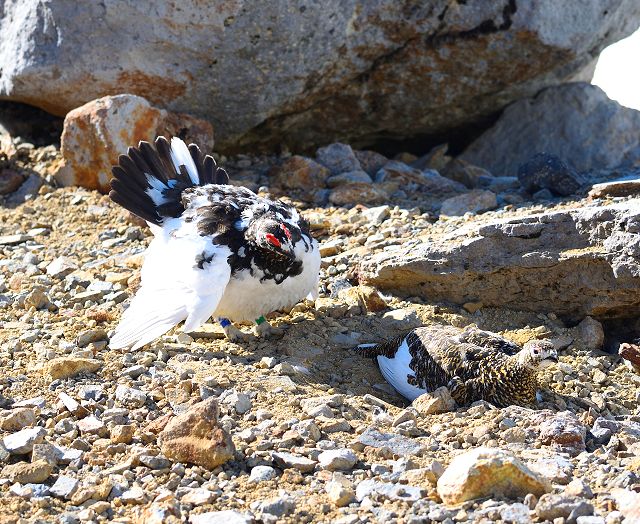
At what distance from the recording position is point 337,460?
3689 mm

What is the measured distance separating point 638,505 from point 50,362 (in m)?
2.87

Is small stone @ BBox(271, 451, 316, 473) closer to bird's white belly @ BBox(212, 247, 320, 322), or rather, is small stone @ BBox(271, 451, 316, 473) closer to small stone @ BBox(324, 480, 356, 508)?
small stone @ BBox(324, 480, 356, 508)

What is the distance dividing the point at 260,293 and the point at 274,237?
36 cm

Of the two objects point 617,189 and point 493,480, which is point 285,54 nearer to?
point 617,189

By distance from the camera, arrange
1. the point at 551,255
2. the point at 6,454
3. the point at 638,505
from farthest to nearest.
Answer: the point at 551,255, the point at 6,454, the point at 638,505

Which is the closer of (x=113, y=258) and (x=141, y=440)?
(x=141, y=440)

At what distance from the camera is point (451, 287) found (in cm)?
556

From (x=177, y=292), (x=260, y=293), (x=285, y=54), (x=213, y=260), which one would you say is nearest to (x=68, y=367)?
(x=177, y=292)

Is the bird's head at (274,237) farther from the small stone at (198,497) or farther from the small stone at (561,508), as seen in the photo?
the small stone at (561,508)

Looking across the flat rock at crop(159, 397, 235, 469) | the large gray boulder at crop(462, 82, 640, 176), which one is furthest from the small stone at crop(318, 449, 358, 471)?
the large gray boulder at crop(462, 82, 640, 176)

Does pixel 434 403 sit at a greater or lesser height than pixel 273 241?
lesser

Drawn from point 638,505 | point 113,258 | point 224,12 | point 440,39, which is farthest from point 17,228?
point 638,505

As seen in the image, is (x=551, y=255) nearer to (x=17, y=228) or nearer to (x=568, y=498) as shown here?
(x=568, y=498)

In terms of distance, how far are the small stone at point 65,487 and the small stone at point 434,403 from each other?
5.48ft
